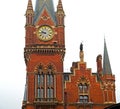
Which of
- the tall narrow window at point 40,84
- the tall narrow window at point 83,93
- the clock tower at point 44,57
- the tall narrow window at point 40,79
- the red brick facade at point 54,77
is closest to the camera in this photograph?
the clock tower at point 44,57

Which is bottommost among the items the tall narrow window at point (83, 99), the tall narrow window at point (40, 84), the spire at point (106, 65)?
the tall narrow window at point (83, 99)

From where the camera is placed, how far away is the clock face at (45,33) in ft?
236

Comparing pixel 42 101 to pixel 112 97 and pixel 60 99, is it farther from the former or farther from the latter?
pixel 112 97

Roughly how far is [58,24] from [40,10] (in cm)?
405

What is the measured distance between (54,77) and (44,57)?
3.63 meters

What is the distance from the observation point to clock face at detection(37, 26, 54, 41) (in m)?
71.9

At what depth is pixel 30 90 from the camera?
226 ft

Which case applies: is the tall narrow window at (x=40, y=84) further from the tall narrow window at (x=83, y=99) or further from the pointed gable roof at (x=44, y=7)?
the pointed gable roof at (x=44, y=7)

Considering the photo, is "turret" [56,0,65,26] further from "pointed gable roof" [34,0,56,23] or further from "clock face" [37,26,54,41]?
"clock face" [37,26,54,41]

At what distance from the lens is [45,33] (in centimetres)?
7219

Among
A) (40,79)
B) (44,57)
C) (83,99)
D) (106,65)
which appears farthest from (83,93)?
(44,57)

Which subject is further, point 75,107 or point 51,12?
point 51,12

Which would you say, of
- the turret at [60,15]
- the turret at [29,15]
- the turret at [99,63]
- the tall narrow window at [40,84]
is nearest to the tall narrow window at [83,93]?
the turret at [99,63]

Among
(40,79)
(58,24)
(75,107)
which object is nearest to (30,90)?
(40,79)
